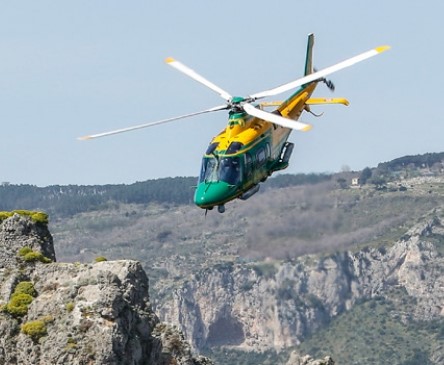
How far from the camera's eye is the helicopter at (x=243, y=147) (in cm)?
8006

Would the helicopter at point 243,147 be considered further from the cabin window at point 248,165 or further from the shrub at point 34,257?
the shrub at point 34,257

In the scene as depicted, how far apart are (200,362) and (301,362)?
39.2 ft

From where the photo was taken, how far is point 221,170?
8106 cm

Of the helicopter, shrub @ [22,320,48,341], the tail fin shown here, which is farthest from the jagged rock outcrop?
the tail fin

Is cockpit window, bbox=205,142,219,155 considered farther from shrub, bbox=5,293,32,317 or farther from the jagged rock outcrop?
shrub, bbox=5,293,32,317

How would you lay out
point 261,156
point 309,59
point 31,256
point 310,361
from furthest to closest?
point 309,59
point 261,156
point 310,361
point 31,256

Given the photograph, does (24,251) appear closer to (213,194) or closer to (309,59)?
(213,194)

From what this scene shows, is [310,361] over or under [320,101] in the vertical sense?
under

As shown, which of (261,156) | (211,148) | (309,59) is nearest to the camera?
(211,148)

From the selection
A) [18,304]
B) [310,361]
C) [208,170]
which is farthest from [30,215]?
[310,361]

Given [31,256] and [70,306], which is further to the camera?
[31,256]

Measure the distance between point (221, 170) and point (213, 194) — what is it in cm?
190

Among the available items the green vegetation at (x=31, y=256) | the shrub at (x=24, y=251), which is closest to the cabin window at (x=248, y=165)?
the green vegetation at (x=31, y=256)

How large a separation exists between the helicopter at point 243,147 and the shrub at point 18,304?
13948 millimetres
